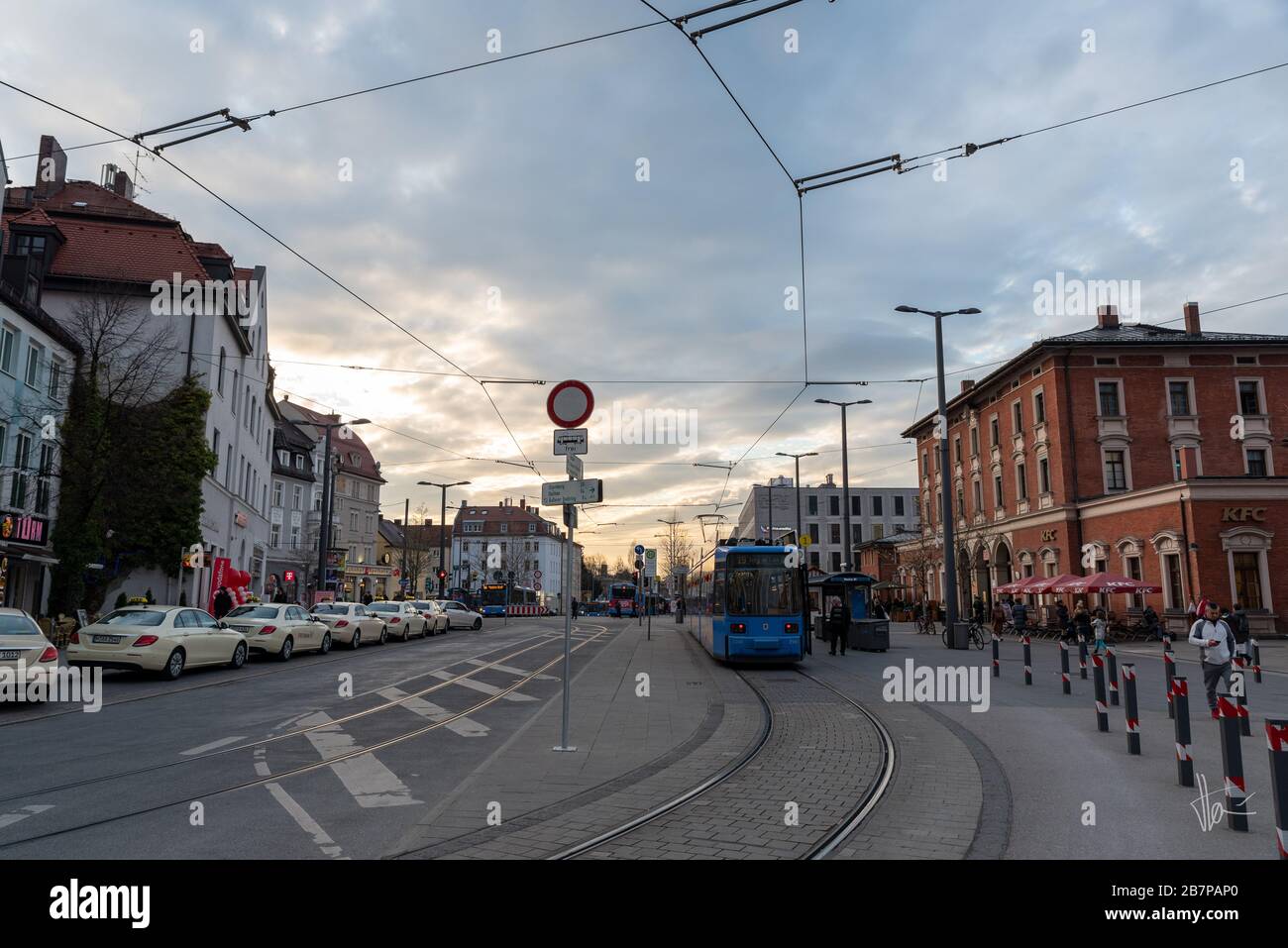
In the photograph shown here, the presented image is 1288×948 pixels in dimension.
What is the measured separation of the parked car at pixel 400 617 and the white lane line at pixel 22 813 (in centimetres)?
2474

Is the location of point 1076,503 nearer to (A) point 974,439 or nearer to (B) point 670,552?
(A) point 974,439

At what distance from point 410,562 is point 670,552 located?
106 feet

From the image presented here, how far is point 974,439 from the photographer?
53625mm

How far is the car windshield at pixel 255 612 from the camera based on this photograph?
72.6ft

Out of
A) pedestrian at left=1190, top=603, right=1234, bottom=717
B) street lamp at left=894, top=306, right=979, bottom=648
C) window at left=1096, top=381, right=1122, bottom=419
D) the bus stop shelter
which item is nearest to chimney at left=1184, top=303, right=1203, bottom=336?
window at left=1096, top=381, right=1122, bottom=419

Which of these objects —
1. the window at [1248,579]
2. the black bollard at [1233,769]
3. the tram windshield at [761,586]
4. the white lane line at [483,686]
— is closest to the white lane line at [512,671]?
the white lane line at [483,686]

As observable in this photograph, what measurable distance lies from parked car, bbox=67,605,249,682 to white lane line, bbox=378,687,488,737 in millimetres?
4576

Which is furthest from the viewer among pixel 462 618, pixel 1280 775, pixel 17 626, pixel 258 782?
pixel 462 618

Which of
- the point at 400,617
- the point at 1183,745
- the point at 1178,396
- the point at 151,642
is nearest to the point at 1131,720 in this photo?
the point at 1183,745

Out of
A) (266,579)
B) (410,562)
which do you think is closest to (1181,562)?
(266,579)

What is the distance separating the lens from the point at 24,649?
1238cm

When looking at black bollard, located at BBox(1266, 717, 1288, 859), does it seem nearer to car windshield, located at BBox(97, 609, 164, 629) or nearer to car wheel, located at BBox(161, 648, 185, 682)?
car wheel, located at BBox(161, 648, 185, 682)

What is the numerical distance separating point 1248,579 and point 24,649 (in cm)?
3964

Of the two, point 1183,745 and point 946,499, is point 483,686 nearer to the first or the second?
point 1183,745
